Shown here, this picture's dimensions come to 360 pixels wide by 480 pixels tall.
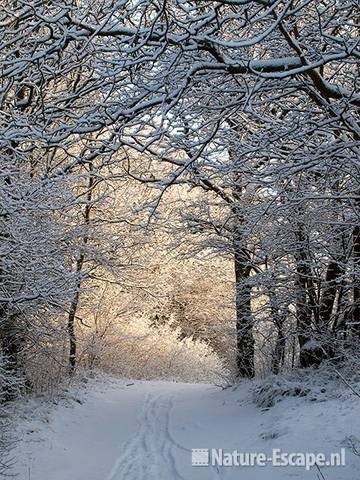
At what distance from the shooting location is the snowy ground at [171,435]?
18.6 feet

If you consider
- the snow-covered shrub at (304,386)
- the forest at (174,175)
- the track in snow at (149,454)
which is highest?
the forest at (174,175)

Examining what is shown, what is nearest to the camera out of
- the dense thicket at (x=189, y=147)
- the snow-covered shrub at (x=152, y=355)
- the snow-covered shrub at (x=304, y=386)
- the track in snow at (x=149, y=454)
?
the dense thicket at (x=189, y=147)

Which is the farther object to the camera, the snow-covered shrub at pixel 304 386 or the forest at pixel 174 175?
the snow-covered shrub at pixel 304 386

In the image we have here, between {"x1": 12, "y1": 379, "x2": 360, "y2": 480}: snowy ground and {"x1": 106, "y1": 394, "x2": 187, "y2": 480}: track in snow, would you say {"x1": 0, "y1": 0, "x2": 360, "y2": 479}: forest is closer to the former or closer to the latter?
{"x1": 12, "y1": 379, "x2": 360, "y2": 480}: snowy ground

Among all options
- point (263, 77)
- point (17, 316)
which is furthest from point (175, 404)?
point (263, 77)

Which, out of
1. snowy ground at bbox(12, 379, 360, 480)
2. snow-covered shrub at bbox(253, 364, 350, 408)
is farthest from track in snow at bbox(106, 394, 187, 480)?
snow-covered shrub at bbox(253, 364, 350, 408)

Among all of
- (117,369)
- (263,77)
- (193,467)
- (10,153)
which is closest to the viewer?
(263,77)

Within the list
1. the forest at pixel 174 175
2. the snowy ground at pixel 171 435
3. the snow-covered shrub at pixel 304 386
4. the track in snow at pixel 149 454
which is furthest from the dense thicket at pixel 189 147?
the track in snow at pixel 149 454

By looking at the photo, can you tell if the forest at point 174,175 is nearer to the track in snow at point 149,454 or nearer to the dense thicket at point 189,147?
the dense thicket at point 189,147

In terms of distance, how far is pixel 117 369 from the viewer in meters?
16.2

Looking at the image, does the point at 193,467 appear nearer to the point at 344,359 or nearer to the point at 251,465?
the point at 251,465

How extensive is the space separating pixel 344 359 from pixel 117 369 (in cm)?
909

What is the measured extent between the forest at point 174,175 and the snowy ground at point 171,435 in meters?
0.77

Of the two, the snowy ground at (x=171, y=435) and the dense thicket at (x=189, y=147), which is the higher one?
the dense thicket at (x=189, y=147)
